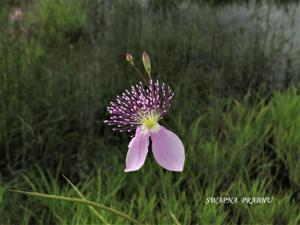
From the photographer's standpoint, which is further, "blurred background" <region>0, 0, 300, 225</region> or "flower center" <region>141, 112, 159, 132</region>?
"blurred background" <region>0, 0, 300, 225</region>

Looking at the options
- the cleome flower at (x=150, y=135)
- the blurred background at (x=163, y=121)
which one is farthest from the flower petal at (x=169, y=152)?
the blurred background at (x=163, y=121)

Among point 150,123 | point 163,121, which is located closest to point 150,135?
point 150,123

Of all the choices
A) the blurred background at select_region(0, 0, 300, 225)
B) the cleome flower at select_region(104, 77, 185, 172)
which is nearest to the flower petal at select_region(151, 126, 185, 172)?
the cleome flower at select_region(104, 77, 185, 172)

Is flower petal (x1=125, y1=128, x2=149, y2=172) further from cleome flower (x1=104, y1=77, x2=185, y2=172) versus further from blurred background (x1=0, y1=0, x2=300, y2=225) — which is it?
blurred background (x1=0, y1=0, x2=300, y2=225)

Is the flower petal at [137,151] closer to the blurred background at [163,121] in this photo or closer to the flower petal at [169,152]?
the flower petal at [169,152]

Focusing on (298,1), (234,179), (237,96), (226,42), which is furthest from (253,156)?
(298,1)

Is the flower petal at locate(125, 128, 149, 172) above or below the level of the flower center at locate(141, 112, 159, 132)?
below

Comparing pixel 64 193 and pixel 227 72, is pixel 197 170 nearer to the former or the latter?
pixel 64 193
